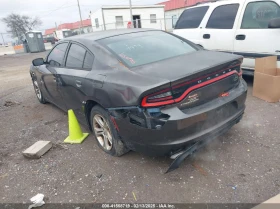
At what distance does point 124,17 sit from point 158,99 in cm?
2770

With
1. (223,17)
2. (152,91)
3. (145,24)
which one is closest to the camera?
(152,91)

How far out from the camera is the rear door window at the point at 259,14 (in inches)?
179

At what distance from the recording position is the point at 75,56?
139 inches

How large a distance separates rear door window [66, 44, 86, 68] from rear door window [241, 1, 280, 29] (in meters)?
Answer: 3.58

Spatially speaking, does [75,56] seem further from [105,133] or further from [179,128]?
[179,128]

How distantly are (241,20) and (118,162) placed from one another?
4.09 meters

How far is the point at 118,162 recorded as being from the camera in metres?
3.02

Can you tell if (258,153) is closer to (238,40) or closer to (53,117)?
(238,40)

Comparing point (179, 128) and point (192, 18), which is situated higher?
point (192, 18)

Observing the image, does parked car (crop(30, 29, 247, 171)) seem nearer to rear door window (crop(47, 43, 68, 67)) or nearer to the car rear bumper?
the car rear bumper

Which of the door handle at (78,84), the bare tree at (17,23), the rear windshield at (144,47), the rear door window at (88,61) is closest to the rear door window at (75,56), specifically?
the rear door window at (88,61)

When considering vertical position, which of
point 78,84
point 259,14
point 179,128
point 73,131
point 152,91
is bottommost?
point 73,131

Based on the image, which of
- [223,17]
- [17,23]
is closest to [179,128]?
[223,17]

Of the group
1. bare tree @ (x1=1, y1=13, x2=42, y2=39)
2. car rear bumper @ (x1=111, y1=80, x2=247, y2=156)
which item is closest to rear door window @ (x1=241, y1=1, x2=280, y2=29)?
car rear bumper @ (x1=111, y1=80, x2=247, y2=156)
